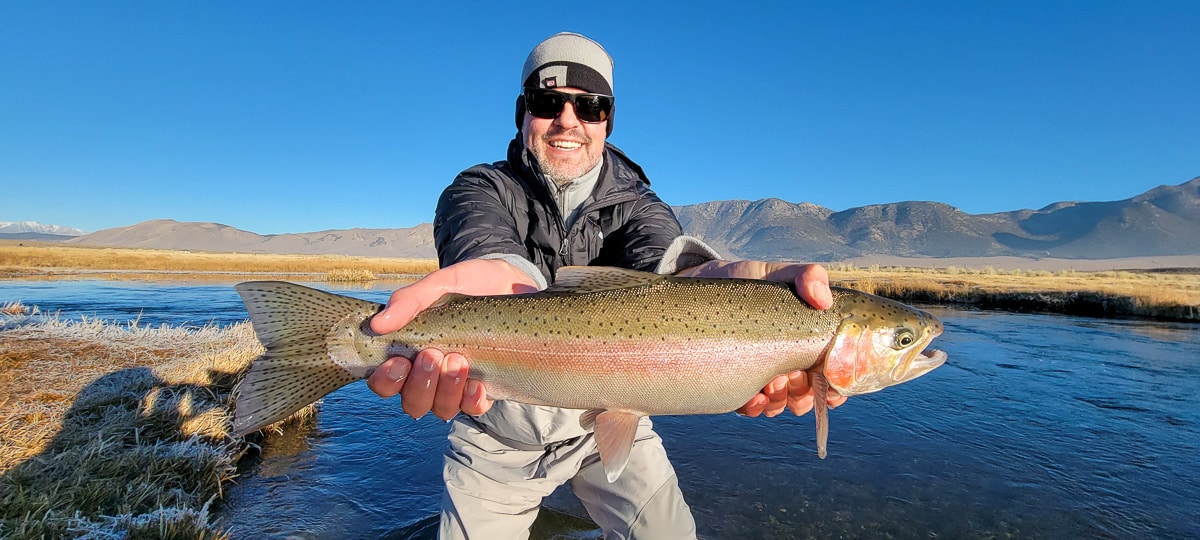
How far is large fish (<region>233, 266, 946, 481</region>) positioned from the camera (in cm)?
264

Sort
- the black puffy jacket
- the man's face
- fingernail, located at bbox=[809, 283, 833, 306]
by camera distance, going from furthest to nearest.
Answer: the man's face < the black puffy jacket < fingernail, located at bbox=[809, 283, 833, 306]

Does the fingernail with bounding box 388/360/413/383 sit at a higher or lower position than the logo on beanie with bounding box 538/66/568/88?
lower

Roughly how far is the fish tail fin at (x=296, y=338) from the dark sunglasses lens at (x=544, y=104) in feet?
5.46

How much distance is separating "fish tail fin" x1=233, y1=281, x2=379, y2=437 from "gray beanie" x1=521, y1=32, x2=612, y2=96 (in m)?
1.84

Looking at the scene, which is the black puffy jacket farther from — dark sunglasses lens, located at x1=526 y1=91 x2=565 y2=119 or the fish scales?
the fish scales

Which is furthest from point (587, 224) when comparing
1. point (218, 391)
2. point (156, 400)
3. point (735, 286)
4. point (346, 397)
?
point (346, 397)

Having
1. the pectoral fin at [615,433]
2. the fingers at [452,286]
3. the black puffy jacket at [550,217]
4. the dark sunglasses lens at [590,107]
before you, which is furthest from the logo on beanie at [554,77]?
the pectoral fin at [615,433]

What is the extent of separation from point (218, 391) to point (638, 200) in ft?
19.4

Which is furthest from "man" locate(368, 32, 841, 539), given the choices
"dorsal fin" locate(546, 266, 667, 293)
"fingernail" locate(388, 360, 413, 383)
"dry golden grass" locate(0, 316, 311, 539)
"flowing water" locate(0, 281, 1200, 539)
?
"dry golden grass" locate(0, 316, 311, 539)

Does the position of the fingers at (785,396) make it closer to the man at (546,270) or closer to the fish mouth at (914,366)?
the man at (546,270)

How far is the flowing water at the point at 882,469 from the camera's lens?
211 inches

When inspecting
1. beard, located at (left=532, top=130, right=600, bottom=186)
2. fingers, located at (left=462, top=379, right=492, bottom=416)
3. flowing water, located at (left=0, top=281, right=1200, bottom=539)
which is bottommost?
flowing water, located at (left=0, top=281, right=1200, bottom=539)

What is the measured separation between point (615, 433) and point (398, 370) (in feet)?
3.44

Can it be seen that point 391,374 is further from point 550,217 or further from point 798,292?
point 798,292
